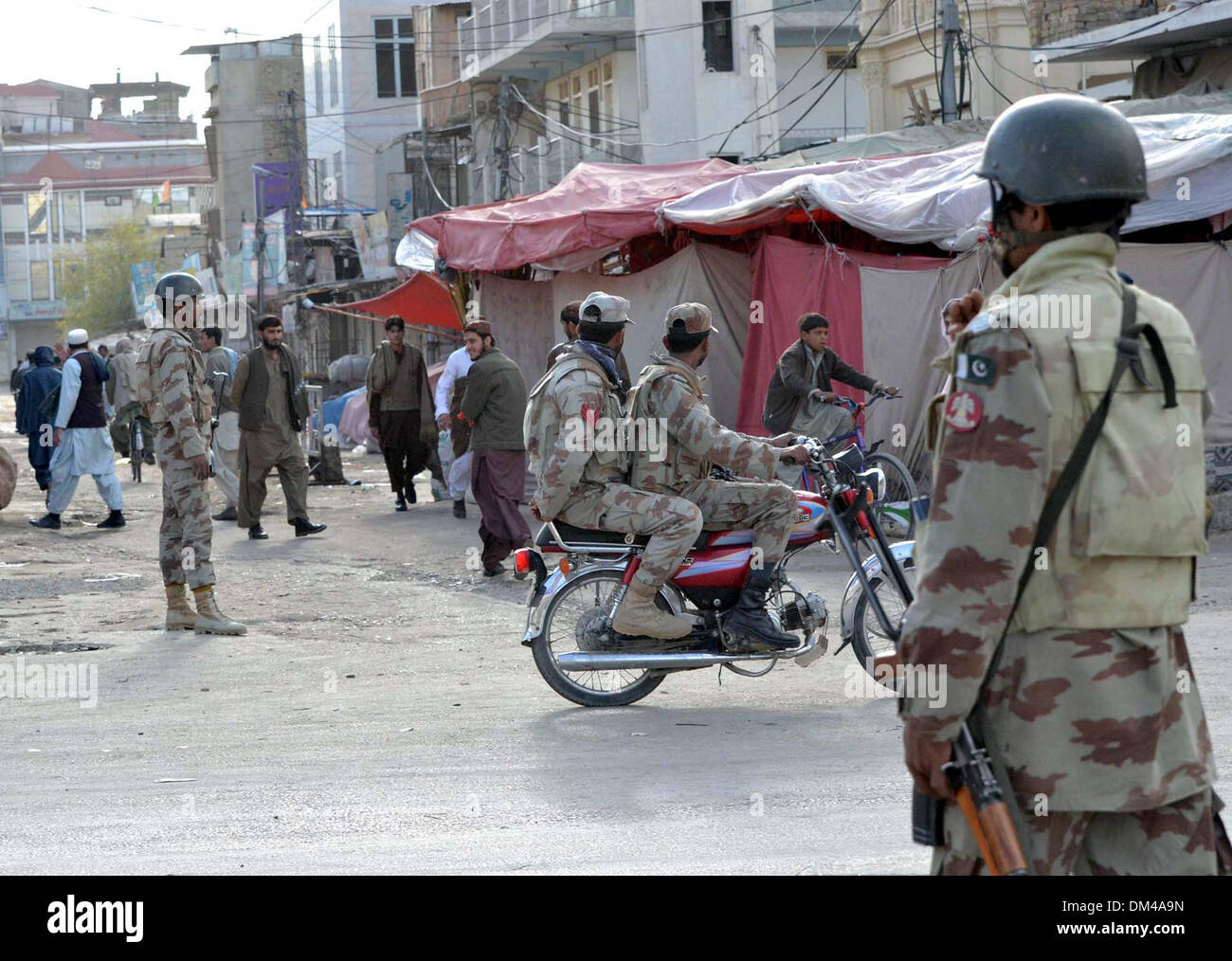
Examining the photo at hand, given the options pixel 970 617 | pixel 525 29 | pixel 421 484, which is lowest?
pixel 421 484

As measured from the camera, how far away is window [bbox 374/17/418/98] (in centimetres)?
5819

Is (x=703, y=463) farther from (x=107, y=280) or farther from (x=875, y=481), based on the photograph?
(x=107, y=280)

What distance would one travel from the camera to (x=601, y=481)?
7.21 metres

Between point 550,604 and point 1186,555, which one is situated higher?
point 1186,555

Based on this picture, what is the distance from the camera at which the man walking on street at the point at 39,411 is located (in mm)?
17656

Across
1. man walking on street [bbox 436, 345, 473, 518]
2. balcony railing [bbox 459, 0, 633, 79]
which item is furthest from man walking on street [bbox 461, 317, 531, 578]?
balcony railing [bbox 459, 0, 633, 79]

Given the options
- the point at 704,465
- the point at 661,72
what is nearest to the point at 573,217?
the point at 704,465

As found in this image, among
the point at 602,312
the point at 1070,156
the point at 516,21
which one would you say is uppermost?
the point at 516,21

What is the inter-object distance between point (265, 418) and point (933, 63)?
1858 centimetres

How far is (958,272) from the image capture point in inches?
525

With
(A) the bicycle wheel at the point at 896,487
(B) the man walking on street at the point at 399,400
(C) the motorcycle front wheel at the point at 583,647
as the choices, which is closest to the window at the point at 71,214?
(B) the man walking on street at the point at 399,400

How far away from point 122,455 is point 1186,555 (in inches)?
951
